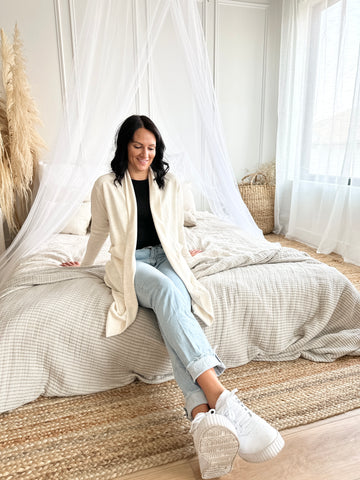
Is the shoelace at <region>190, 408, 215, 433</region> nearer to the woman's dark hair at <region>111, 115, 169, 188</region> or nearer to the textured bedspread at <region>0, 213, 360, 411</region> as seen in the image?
the textured bedspread at <region>0, 213, 360, 411</region>

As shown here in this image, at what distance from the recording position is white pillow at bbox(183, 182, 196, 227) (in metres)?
3.13

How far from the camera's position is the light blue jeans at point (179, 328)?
1322 millimetres

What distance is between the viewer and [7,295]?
1771 millimetres

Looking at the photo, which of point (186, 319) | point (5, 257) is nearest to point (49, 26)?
point (5, 257)

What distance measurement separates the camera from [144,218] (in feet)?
6.03

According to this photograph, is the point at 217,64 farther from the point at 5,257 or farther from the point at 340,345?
the point at 340,345

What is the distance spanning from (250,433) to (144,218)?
1.07m

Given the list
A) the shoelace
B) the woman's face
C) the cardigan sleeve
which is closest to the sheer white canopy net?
the cardigan sleeve

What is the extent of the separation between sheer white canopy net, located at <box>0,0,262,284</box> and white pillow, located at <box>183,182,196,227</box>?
337 mm

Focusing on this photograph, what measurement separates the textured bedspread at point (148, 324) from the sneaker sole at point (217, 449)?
0.61 meters

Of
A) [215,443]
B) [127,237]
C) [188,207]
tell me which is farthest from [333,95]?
[215,443]

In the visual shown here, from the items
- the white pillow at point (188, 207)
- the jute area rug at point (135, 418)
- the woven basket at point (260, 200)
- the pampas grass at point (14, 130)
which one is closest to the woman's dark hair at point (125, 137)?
the jute area rug at point (135, 418)

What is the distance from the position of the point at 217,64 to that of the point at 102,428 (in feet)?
13.7

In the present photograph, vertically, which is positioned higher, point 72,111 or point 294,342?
point 72,111
